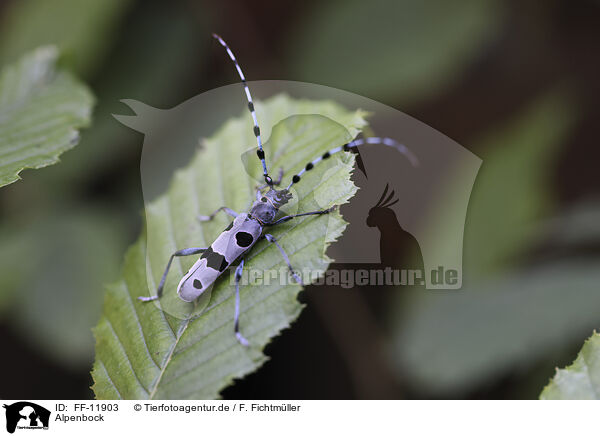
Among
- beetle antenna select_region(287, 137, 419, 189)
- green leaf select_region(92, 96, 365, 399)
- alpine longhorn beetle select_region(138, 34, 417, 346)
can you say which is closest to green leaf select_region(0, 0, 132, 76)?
green leaf select_region(92, 96, 365, 399)

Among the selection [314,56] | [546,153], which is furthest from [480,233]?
[314,56]

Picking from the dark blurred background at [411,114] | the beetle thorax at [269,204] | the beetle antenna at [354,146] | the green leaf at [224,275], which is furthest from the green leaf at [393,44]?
the beetle thorax at [269,204]

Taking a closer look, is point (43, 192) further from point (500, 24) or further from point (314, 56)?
point (500, 24)

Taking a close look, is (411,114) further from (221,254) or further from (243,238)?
(221,254)
